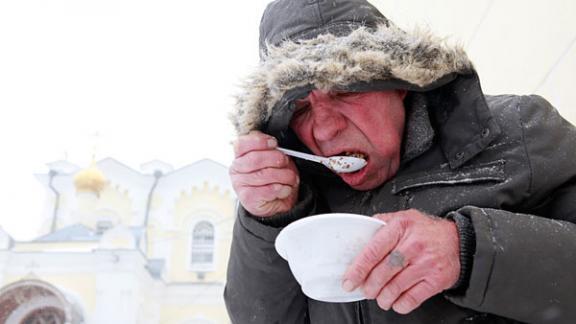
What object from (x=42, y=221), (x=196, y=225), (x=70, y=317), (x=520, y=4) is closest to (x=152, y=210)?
(x=196, y=225)

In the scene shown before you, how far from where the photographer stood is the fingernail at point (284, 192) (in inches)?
42.7

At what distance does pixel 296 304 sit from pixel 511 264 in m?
0.50

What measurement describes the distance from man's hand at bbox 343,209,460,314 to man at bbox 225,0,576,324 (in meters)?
0.01

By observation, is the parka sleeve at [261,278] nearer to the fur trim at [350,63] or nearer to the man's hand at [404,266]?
the fur trim at [350,63]

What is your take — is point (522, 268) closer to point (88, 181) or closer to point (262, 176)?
point (262, 176)

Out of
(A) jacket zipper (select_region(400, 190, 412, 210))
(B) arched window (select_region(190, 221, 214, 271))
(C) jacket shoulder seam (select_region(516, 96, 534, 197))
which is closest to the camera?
(C) jacket shoulder seam (select_region(516, 96, 534, 197))

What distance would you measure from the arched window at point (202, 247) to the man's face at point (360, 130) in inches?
586

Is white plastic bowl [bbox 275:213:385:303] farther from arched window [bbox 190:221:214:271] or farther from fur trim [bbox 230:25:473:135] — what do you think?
arched window [bbox 190:221:214:271]

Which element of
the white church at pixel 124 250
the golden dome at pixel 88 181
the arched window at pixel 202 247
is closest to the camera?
the white church at pixel 124 250

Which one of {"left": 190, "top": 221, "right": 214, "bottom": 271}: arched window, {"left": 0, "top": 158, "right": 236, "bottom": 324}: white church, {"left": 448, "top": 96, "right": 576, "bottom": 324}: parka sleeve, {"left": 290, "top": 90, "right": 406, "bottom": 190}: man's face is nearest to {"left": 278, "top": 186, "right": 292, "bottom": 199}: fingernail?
{"left": 290, "top": 90, "right": 406, "bottom": 190}: man's face

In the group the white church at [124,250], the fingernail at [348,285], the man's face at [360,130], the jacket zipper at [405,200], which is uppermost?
the man's face at [360,130]

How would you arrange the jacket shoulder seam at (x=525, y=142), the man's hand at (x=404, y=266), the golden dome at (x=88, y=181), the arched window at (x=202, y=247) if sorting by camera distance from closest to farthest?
the man's hand at (x=404, y=266) → the jacket shoulder seam at (x=525, y=142) → the arched window at (x=202, y=247) → the golden dome at (x=88, y=181)

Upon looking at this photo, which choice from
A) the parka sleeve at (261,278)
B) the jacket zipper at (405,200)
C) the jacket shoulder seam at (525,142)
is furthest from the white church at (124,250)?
the jacket shoulder seam at (525,142)

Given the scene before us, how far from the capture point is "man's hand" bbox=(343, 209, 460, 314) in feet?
2.57
